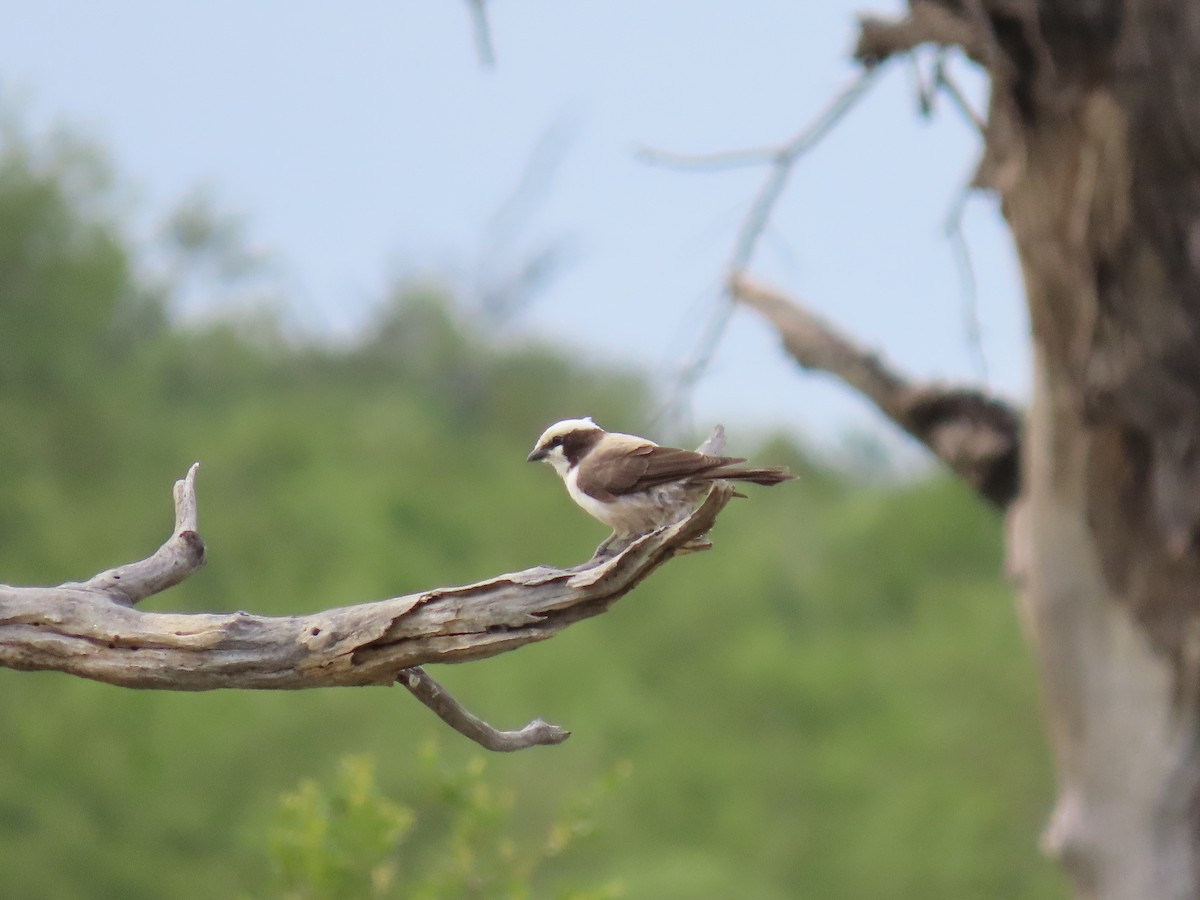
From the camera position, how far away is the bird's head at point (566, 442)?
13.6ft

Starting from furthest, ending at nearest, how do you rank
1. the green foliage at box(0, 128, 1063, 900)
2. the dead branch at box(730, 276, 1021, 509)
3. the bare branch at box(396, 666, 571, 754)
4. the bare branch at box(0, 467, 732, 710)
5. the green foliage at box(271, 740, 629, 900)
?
the green foliage at box(0, 128, 1063, 900)
the dead branch at box(730, 276, 1021, 509)
the green foliage at box(271, 740, 629, 900)
the bare branch at box(396, 666, 571, 754)
the bare branch at box(0, 467, 732, 710)

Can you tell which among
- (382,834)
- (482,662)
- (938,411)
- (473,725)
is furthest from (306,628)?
(482,662)

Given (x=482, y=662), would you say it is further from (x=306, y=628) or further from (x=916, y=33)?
(x=306, y=628)

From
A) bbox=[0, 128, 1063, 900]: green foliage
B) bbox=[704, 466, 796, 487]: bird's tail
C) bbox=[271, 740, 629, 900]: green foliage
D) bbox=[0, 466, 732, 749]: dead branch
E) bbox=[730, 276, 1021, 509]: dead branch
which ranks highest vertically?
bbox=[704, 466, 796, 487]: bird's tail

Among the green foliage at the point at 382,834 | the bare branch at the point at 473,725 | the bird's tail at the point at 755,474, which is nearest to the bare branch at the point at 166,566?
the bare branch at the point at 473,725

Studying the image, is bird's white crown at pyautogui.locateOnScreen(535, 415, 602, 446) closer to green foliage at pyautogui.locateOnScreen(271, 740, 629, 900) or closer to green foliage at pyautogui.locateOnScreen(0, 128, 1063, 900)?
green foliage at pyautogui.locateOnScreen(271, 740, 629, 900)

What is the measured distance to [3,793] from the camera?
706 inches

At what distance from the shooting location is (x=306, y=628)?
131 inches

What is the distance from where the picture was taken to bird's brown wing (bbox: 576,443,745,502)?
3559 millimetres

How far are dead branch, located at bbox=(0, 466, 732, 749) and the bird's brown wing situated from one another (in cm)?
30

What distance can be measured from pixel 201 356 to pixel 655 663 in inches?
533

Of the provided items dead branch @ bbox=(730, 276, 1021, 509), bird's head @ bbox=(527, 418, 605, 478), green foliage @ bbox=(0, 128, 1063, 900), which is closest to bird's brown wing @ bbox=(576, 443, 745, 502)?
bird's head @ bbox=(527, 418, 605, 478)

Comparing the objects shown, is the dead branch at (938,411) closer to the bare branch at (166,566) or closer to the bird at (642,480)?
the bird at (642,480)

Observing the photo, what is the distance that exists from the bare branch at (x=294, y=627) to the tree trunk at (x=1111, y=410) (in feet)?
9.20
